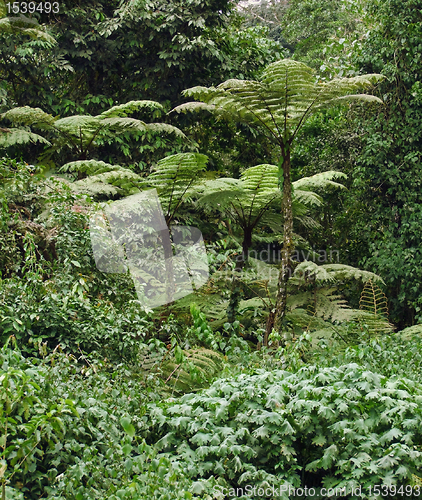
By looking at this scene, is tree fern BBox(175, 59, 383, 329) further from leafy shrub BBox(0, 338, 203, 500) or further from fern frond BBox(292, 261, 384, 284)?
leafy shrub BBox(0, 338, 203, 500)

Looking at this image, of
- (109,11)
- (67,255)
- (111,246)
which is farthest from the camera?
(109,11)

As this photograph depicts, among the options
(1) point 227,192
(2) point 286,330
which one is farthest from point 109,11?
(2) point 286,330

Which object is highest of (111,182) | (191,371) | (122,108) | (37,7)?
(37,7)

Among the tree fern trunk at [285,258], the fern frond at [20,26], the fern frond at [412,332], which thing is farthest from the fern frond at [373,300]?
the fern frond at [20,26]

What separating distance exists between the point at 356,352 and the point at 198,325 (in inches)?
37.9

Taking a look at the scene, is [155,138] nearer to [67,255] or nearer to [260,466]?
[67,255]

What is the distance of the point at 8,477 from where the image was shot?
5.22 feet

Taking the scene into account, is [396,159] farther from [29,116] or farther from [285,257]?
[29,116]

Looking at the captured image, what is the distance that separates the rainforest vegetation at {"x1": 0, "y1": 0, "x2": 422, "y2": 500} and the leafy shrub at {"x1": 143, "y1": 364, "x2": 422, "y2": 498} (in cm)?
1

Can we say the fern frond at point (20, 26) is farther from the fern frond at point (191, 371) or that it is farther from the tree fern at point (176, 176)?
the fern frond at point (191, 371)

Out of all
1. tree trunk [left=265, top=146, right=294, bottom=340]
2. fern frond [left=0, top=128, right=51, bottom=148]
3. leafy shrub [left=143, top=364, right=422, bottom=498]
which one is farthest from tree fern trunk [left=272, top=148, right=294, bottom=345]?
fern frond [left=0, top=128, right=51, bottom=148]
